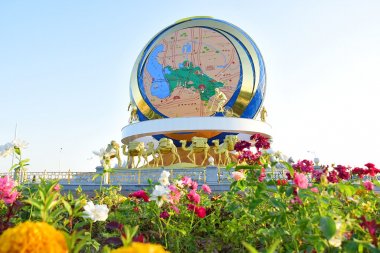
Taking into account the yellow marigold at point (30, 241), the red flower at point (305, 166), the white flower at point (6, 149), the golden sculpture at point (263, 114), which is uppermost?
the golden sculpture at point (263, 114)

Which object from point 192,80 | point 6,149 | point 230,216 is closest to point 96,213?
point 6,149

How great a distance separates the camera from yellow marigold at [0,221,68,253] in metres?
0.98

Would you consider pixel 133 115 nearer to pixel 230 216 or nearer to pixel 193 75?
pixel 193 75

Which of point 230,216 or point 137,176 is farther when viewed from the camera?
point 137,176

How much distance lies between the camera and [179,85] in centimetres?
2059

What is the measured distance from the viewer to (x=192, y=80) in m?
20.5

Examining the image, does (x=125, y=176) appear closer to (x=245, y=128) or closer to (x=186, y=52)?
(x=245, y=128)

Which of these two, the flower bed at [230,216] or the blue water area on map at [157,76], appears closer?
the flower bed at [230,216]

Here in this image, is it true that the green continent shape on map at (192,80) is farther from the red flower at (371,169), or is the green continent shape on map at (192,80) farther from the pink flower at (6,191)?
the pink flower at (6,191)

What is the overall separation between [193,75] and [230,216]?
1690 centimetres

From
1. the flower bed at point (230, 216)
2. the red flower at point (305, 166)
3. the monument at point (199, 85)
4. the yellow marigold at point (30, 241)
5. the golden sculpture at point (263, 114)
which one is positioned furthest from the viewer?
the golden sculpture at point (263, 114)

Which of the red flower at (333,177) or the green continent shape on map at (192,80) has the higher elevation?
the green continent shape on map at (192,80)

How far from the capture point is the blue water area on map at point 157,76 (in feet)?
68.2

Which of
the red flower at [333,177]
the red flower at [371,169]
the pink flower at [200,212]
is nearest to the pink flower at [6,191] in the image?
the pink flower at [200,212]
